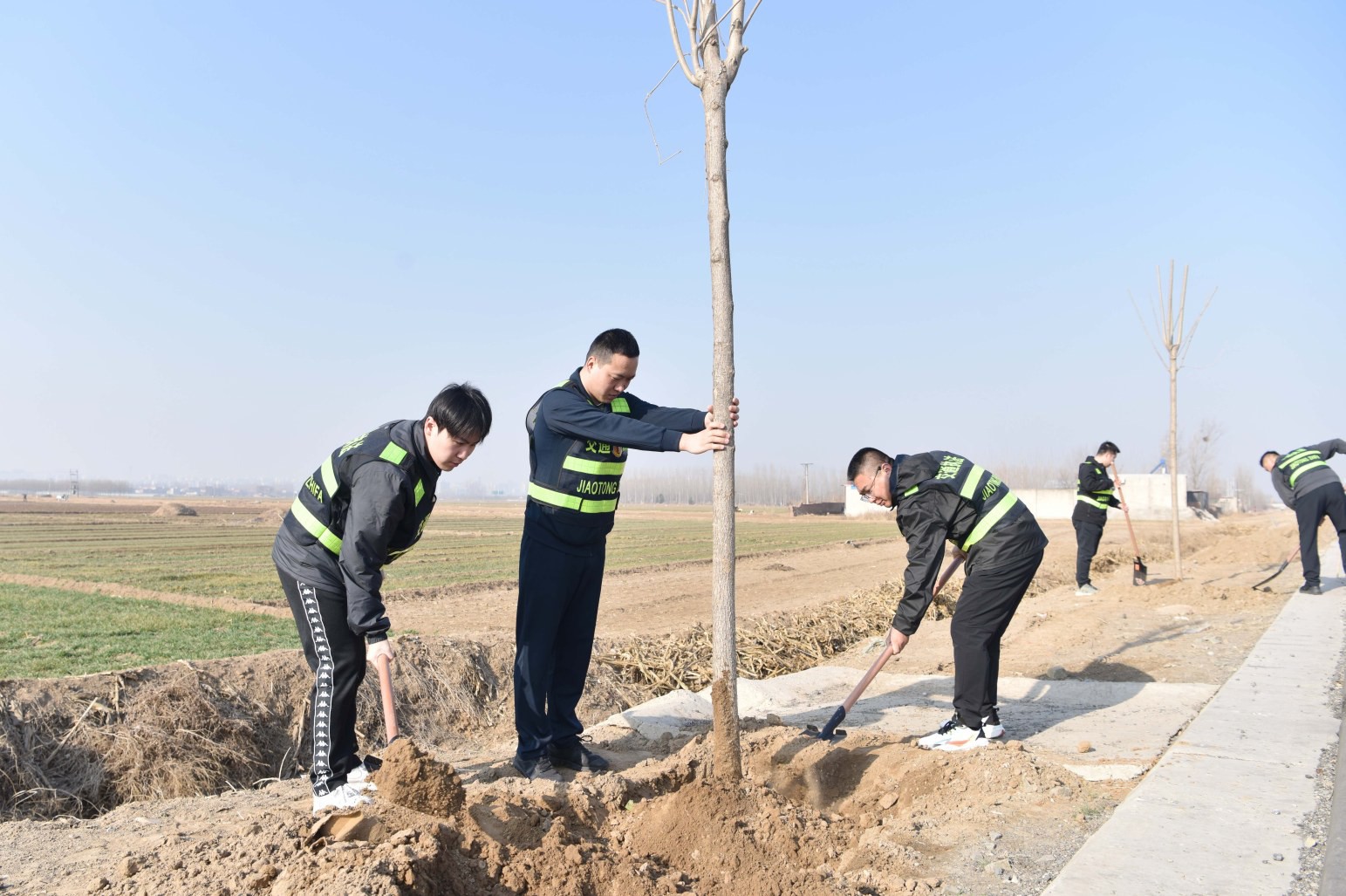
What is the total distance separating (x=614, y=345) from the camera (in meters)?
4.34

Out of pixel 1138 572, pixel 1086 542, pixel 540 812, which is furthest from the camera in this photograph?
pixel 1138 572

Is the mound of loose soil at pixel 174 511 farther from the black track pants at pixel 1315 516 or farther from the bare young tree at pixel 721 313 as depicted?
the bare young tree at pixel 721 313

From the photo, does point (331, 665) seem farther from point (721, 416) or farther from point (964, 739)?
point (964, 739)

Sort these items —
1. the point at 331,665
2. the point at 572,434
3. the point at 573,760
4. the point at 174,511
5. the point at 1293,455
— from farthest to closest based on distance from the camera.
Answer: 1. the point at 174,511
2. the point at 1293,455
3. the point at 573,760
4. the point at 572,434
5. the point at 331,665

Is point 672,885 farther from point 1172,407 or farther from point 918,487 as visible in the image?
point 1172,407

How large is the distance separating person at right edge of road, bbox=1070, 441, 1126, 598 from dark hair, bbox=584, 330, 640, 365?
945 centimetres

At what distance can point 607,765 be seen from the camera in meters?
4.69

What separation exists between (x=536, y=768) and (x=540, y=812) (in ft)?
4.13

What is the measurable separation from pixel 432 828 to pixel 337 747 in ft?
4.20

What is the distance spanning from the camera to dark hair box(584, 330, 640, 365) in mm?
4344

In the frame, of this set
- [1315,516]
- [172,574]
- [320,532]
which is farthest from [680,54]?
Answer: [172,574]

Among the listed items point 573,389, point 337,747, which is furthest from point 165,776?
point 573,389

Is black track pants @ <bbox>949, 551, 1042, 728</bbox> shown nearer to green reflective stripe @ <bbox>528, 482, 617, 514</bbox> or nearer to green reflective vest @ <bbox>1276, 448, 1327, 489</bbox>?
green reflective stripe @ <bbox>528, 482, 617, 514</bbox>

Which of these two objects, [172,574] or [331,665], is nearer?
[331,665]
